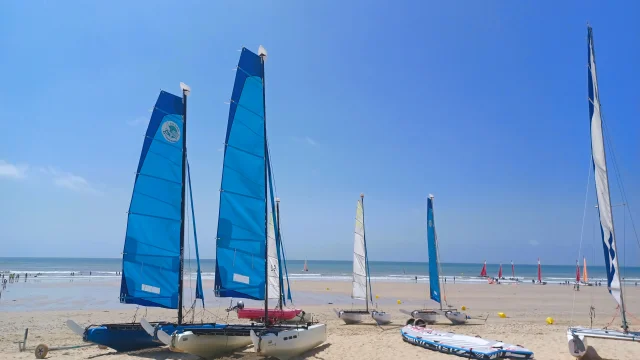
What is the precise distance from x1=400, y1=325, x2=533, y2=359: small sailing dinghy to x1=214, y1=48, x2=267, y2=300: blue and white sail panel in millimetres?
5030

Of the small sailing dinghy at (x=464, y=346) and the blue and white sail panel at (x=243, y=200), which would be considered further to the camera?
the blue and white sail panel at (x=243, y=200)

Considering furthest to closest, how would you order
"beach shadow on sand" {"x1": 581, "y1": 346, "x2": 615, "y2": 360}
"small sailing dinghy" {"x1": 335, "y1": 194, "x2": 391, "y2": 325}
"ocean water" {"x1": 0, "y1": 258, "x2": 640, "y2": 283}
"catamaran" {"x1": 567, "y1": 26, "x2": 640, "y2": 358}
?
"ocean water" {"x1": 0, "y1": 258, "x2": 640, "y2": 283} < "small sailing dinghy" {"x1": 335, "y1": 194, "x2": 391, "y2": 325} < "beach shadow on sand" {"x1": 581, "y1": 346, "x2": 615, "y2": 360} < "catamaran" {"x1": 567, "y1": 26, "x2": 640, "y2": 358}

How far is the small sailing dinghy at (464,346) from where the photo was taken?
1073cm

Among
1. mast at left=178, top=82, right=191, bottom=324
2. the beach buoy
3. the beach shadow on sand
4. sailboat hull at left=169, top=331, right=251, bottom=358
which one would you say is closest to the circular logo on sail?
mast at left=178, top=82, right=191, bottom=324

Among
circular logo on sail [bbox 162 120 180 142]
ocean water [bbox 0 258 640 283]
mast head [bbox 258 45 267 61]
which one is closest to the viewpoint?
mast head [bbox 258 45 267 61]

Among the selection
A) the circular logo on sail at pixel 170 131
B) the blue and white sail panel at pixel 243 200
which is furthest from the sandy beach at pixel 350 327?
the circular logo on sail at pixel 170 131

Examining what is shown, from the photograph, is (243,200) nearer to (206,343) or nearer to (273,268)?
(206,343)

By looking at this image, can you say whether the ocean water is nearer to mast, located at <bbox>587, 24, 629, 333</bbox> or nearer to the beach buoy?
the beach buoy

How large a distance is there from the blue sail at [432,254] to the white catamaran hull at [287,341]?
9769 mm

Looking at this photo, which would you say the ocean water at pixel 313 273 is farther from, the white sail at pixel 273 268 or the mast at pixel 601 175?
the mast at pixel 601 175

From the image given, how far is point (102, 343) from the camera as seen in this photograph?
38.9 feet

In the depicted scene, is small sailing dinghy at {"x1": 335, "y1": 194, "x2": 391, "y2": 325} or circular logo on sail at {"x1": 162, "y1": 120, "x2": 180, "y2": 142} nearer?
circular logo on sail at {"x1": 162, "y1": 120, "x2": 180, "y2": 142}

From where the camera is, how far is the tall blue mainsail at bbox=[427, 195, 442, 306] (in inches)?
799

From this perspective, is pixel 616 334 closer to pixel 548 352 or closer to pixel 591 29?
pixel 548 352
